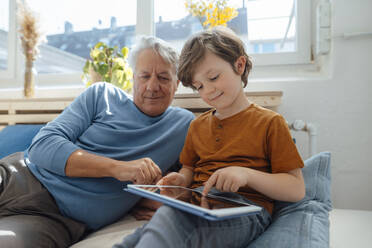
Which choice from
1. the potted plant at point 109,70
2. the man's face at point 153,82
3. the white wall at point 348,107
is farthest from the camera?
the potted plant at point 109,70

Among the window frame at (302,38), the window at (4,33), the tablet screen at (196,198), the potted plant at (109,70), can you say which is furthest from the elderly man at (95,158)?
the window at (4,33)

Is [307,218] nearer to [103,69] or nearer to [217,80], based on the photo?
[217,80]

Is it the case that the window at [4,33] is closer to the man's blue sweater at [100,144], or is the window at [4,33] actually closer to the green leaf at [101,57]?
the green leaf at [101,57]

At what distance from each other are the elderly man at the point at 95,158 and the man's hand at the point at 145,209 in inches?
2.1

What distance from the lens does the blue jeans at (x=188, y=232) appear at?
1.93 feet

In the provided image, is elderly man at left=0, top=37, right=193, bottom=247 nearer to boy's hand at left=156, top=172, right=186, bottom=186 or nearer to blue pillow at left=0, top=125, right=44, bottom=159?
boy's hand at left=156, top=172, right=186, bottom=186

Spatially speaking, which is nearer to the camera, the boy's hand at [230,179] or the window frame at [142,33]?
the boy's hand at [230,179]

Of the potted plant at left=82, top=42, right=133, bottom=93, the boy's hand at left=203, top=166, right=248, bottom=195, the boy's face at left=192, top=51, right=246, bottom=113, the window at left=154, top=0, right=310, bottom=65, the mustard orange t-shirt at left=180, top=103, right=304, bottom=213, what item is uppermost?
the window at left=154, top=0, right=310, bottom=65

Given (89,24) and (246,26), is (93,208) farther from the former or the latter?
(89,24)

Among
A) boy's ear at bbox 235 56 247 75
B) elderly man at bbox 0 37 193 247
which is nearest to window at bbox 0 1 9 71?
elderly man at bbox 0 37 193 247

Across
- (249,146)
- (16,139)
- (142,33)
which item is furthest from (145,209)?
(142,33)

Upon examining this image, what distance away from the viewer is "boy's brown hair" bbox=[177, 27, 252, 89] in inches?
35.4

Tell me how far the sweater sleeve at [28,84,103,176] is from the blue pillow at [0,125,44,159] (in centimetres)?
38

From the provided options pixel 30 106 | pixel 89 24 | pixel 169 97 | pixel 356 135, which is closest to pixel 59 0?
pixel 89 24
